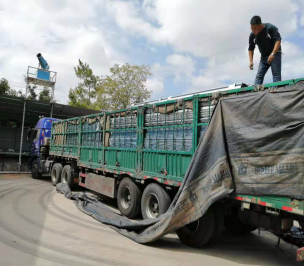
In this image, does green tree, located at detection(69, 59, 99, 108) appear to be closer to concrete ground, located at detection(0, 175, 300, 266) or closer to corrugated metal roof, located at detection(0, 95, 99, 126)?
corrugated metal roof, located at detection(0, 95, 99, 126)

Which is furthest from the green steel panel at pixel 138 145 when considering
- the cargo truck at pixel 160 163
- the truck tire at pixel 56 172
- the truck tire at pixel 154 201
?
the truck tire at pixel 56 172

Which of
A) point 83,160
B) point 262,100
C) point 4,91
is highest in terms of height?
point 4,91

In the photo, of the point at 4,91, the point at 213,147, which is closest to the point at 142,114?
the point at 213,147

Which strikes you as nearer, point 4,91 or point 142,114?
point 142,114

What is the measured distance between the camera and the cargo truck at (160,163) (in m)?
4.15

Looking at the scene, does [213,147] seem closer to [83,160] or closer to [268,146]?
[268,146]

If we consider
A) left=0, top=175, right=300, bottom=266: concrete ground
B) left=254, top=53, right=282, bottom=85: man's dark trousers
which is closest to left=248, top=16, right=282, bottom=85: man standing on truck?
left=254, top=53, right=282, bottom=85: man's dark trousers

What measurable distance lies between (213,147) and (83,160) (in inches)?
245

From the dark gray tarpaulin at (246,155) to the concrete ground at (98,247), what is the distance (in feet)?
1.57

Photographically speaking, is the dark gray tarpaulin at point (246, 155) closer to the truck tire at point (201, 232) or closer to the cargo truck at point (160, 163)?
the cargo truck at point (160, 163)

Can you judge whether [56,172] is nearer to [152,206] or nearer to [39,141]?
[39,141]

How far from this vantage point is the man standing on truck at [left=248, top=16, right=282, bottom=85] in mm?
4961

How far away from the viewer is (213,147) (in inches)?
173

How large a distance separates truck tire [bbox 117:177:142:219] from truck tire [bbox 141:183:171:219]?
38 cm
